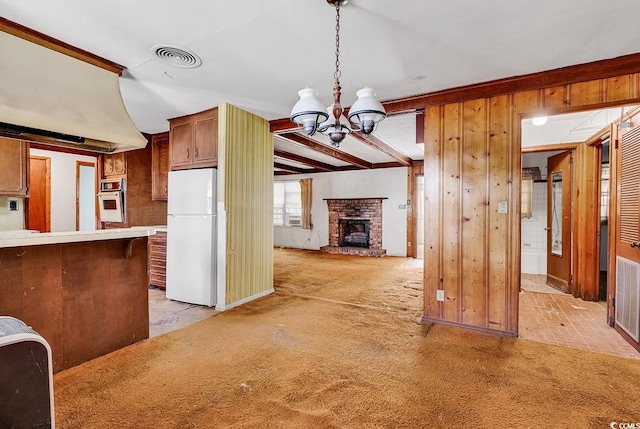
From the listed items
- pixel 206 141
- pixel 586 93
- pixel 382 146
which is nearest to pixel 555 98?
pixel 586 93

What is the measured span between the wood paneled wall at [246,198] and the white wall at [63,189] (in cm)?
427

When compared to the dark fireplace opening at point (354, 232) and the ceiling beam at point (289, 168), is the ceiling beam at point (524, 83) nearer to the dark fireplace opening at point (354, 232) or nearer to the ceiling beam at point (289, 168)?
the ceiling beam at point (289, 168)

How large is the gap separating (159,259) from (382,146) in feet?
13.5

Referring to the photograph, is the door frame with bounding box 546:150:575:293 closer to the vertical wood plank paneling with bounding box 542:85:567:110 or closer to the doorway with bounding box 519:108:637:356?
the doorway with bounding box 519:108:637:356

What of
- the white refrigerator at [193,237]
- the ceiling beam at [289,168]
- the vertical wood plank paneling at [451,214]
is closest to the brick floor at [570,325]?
the vertical wood plank paneling at [451,214]

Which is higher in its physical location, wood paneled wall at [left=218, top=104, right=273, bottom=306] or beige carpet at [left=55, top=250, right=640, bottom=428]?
wood paneled wall at [left=218, top=104, right=273, bottom=306]

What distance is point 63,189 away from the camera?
632 cm

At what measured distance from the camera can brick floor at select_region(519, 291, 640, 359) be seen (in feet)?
9.01

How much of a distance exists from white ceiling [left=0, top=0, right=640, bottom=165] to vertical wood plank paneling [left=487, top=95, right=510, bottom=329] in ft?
1.26

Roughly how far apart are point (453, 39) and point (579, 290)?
3.81 meters

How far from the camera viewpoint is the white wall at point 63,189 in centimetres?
618

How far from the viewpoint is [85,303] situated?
2.39 m

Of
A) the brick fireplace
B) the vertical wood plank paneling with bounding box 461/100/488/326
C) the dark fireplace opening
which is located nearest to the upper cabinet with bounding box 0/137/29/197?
the vertical wood plank paneling with bounding box 461/100/488/326

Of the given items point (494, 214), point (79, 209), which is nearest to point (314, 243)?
point (79, 209)
